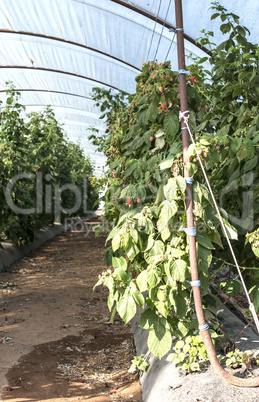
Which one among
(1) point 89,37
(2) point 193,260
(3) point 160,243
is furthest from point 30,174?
(2) point 193,260

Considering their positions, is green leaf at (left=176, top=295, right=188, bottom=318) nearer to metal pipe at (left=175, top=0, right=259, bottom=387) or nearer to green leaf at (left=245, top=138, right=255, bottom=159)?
metal pipe at (left=175, top=0, right=259, bottom=387)

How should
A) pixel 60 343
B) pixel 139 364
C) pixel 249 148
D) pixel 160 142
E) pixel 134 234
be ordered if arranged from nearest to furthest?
pixel 249 148
pixel 134 234
pixel 160 142
pixel 139 364
pixel 60 343

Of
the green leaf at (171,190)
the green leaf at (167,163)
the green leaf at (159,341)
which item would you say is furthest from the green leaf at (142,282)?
the green leaf at (167,163)

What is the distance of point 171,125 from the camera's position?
8.57ft

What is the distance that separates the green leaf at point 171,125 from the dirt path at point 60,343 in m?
2.00

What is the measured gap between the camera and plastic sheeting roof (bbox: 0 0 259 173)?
18.1 ft

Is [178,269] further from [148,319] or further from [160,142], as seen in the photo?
[160,142]

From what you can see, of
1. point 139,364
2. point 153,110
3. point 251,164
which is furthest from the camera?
point 139,364

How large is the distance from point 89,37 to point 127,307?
21.7 ft

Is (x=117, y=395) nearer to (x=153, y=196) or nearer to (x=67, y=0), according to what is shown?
(x=153, y=196)

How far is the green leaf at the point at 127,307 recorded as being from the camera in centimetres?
241

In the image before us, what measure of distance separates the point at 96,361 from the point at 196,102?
2572mm

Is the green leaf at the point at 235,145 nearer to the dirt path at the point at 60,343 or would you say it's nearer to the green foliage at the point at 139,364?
the green foliage at the point at 139,364

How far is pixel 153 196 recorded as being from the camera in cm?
300
